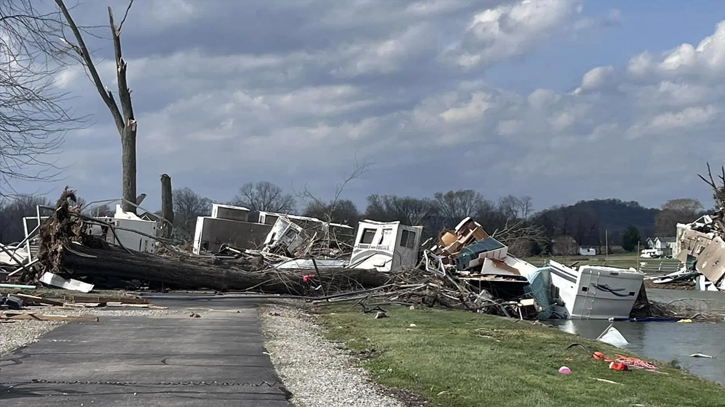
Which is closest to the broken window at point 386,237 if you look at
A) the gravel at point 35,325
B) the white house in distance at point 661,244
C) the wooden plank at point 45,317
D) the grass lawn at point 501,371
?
the grass lawn at point 501,371

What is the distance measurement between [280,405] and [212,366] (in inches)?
94.1

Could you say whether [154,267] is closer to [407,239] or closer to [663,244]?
[407,239]

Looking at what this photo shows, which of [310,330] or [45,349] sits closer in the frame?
[45,349]

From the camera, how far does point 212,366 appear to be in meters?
10.4

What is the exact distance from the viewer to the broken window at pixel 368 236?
1187 inches

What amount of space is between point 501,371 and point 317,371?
2.44 meters

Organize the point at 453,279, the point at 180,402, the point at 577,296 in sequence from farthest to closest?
1. the point at 577,296
2. the point at 453,279
3. the point at 180,402

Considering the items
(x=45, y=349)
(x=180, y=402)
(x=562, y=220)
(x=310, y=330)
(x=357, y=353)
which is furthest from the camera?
(x=562, y=220)

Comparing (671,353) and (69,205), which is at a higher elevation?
(69,205)

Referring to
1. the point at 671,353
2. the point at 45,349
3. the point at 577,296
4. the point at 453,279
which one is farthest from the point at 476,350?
the point at 577,296

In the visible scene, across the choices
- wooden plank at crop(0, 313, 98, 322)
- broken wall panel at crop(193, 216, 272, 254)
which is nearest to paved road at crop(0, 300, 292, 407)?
wooden plank at crop(0, 313, 98, 322)

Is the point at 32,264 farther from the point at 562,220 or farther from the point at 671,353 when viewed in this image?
the point at 562,220

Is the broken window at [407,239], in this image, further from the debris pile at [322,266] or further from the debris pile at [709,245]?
the debris pile at [709,245]

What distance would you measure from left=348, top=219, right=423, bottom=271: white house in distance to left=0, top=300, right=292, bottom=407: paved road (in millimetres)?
14077
